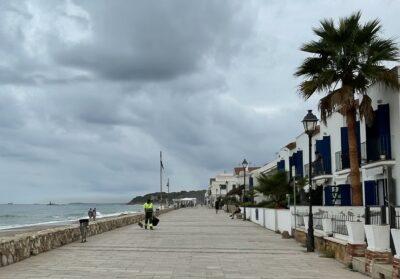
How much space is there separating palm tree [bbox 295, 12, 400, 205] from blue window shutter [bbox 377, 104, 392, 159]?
0.58 meters

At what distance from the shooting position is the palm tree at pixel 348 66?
23375 millimetres

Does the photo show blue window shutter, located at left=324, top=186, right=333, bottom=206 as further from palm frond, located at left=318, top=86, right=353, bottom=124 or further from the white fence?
palm frond, located at left=318, top=86, right=353, bottom=124

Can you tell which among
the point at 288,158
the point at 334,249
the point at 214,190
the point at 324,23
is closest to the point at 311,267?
the point at 334,249

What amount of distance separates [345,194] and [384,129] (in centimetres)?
913

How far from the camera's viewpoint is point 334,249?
615 inches

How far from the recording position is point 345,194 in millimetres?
32969

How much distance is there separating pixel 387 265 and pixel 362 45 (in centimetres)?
1433

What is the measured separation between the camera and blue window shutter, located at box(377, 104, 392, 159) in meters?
24.1

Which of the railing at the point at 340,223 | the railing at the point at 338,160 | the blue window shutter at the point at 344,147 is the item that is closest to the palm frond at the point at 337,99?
the railing at the point at 340,223

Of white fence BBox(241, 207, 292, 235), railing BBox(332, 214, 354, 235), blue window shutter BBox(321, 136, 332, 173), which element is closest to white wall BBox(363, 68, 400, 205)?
white fence BBox(241, 207, 292, 235)

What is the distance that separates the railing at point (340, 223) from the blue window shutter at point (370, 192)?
10.2 metres

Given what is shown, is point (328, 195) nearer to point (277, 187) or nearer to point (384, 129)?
point (277, 187)

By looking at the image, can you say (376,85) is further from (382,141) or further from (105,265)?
(105,265)

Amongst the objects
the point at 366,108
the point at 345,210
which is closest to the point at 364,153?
the point at 366,108
